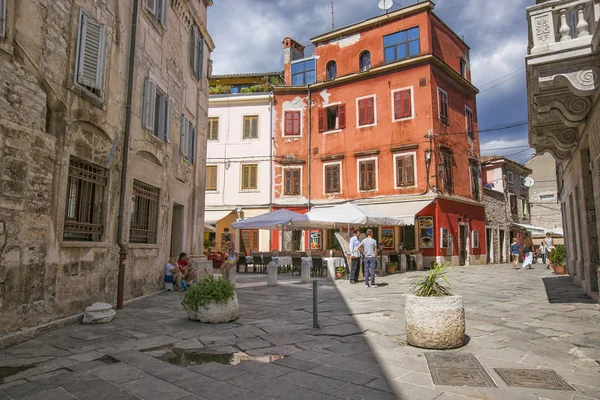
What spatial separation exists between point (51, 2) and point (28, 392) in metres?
5.29

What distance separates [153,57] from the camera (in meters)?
9.46

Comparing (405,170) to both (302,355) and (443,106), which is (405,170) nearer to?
(443,106)

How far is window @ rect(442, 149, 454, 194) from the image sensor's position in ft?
67.6

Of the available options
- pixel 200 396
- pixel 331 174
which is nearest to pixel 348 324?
pixel 200 396

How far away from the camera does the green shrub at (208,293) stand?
6363 millimetres

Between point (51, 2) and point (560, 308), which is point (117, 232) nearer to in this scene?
point (51, 2)

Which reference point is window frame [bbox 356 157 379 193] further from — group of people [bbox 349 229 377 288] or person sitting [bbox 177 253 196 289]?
person sitting [bbox 177 253 196 289]

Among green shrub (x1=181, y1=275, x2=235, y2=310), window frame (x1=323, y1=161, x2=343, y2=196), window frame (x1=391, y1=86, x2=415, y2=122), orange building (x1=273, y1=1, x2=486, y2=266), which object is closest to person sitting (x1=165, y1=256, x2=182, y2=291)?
green shrub (x1=181, y1=275, x2=235, y2=310)

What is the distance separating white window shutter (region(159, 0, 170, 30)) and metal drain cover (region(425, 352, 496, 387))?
924cm

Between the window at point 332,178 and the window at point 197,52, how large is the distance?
11150mm

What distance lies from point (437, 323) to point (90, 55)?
6.67 m

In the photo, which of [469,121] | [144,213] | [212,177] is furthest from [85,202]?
[469,121]

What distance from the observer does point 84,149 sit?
6.73m

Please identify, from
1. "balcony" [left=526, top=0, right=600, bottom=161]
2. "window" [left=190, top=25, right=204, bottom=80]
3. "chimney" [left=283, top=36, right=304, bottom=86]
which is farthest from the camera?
"chimney" [left=283, top=36, right=304, bottom=86]
